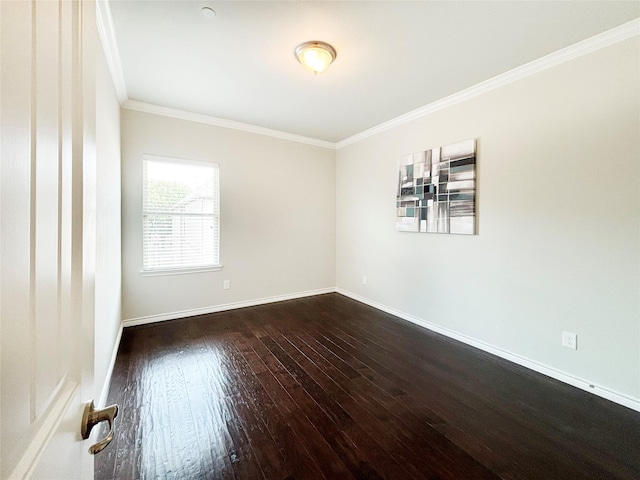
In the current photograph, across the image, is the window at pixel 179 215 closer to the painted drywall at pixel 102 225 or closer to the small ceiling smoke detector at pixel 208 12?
the painted drywall at pixel 102 225

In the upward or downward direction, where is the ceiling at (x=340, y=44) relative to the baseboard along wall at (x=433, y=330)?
upward

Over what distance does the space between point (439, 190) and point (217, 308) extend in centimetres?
325

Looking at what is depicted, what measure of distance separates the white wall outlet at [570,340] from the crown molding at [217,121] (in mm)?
3969

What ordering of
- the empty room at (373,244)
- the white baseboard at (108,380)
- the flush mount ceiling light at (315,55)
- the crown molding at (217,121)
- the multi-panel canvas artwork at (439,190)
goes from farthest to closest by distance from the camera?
the crown molding at (217,121)
the multi-panel canvas artwork at (439,190)
the flush mount ceiling light at (315,55)
the white baseboard at (108,380)
the empty room at (373,244)

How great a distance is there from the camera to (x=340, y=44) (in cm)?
219

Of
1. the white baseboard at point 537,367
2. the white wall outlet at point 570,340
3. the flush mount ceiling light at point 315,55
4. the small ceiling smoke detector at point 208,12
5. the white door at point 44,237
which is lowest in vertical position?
the white baseboard at point 537,367

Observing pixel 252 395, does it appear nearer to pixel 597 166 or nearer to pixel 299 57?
pixel 299 57

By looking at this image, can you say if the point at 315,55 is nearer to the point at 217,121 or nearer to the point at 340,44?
the point at 340,44

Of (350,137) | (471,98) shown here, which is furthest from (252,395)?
(350,137)

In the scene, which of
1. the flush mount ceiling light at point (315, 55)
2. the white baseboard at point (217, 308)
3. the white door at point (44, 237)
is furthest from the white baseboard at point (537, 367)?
the white door at point (44, 237)

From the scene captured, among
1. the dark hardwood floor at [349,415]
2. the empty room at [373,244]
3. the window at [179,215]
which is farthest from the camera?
the window at [179,215]

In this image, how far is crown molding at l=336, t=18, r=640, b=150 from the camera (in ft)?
6.47

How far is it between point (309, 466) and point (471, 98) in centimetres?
341

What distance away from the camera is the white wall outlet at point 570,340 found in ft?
7.29
